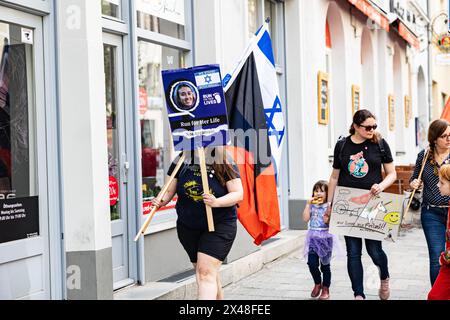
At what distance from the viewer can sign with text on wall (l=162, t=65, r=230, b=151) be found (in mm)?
5512

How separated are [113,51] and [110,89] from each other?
0.38 metres

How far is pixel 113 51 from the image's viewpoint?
7215 millimetres

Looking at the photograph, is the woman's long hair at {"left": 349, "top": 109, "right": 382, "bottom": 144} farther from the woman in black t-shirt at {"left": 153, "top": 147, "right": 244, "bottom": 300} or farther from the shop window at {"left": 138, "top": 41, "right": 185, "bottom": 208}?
the shop window at {"left": 138, "top": 41, "right": 185, "bottom": 208}

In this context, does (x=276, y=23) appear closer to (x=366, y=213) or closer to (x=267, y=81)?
(x=267, y=81)

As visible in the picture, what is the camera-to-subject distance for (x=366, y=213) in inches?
272

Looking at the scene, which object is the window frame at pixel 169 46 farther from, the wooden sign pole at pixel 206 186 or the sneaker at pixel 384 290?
the sneaker at pixel 384 290

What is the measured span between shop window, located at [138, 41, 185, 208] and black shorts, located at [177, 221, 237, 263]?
2.17 meters

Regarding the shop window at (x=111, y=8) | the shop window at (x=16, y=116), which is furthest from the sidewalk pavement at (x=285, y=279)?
→ the shop window at (x=111, y=8)

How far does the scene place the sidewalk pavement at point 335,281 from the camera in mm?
7645

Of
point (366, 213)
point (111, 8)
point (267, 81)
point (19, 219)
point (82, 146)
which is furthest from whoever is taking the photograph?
point (111, 8)

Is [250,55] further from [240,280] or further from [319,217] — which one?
[240,280]

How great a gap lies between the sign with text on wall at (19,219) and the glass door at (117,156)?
1.19m

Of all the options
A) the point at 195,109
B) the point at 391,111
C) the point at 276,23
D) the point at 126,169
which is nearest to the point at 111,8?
the point at 126,169

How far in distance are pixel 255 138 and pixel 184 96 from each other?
1082 millimetres
